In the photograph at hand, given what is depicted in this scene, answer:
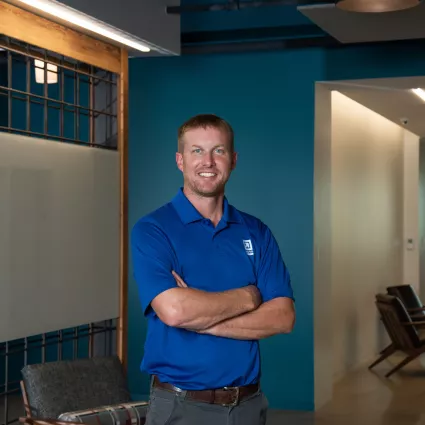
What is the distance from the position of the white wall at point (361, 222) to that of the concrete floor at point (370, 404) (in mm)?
702

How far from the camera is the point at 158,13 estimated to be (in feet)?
20.3

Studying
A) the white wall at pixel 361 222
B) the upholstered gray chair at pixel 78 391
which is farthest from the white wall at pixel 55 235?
the white wall at pixel 361 222

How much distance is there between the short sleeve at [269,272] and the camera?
3.41m

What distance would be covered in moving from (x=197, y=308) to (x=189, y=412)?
0.36 metres

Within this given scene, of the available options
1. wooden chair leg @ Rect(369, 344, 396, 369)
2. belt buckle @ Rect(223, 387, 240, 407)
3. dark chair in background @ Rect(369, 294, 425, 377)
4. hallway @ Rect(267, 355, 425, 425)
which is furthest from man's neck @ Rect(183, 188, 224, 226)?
wooden chair leg @ Rect(369, 344, 396, 369)

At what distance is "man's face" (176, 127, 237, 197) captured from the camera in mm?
3189

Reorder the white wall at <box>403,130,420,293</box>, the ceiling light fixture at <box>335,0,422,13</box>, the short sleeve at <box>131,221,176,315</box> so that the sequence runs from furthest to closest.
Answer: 1. the white wall at <box>403,130,420,293</box>
2. the ceiling light fixture at <box>335,0,422,13</box>
3. the short sleeve at <box>131,221,176,315</box>

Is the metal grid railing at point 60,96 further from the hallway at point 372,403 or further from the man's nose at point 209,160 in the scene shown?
the hallway at point 372,403

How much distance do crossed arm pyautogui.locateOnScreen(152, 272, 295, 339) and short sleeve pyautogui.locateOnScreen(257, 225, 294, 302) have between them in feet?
0.36

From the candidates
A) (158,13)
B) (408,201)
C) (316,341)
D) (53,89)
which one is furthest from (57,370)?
(408,201)

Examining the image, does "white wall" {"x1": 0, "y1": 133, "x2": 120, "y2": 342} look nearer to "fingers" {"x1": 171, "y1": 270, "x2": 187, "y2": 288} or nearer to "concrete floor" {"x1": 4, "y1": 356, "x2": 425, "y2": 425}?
"fingers" {"x1": 171, "y1": 270, "x2": 187, "y2": 288}

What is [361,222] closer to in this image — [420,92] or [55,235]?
[420,92]

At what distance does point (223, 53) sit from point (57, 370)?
4551 millimetres

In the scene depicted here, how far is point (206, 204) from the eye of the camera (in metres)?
3.31
